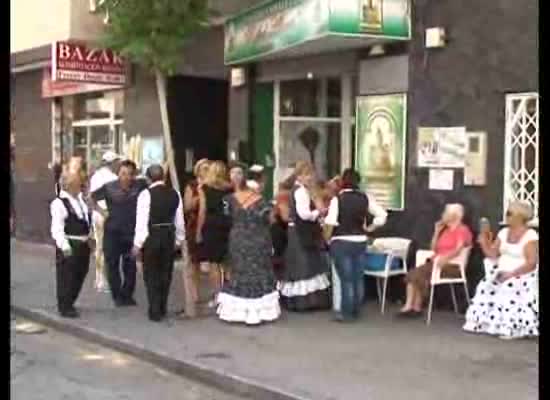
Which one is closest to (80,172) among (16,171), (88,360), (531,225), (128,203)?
(128,203)

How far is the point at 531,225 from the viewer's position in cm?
1041

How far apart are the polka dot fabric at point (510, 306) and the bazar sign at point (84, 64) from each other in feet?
28.1

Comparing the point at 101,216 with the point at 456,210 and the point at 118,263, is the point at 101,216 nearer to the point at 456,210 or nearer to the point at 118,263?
the point at 118,263

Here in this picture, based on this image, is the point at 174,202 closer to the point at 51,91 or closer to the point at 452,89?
the point at 452,89

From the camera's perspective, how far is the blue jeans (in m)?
10.9

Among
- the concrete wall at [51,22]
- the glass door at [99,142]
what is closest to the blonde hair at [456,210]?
the concrete wall at [51,22]

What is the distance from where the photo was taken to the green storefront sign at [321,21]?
11.3 metres

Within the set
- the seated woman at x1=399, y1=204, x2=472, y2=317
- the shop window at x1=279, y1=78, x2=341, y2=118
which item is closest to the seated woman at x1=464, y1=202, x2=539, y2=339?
the seated woman at x1=399, y1=204, x2=472, y2=317

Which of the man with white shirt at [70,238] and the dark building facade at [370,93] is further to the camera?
the man with white shirt at [70,238]

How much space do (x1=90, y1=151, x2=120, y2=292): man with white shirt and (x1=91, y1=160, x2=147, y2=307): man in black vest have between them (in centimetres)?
45

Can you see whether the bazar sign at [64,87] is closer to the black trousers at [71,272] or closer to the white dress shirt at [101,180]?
the white dress shirt at [101,180]

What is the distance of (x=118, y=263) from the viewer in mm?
12406

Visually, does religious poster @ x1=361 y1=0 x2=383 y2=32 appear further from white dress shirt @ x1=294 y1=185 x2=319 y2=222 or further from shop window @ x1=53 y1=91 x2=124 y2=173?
shop window @ x1=53 y1=91 x2=124 y2=173

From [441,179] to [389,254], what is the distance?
1.08 meters
